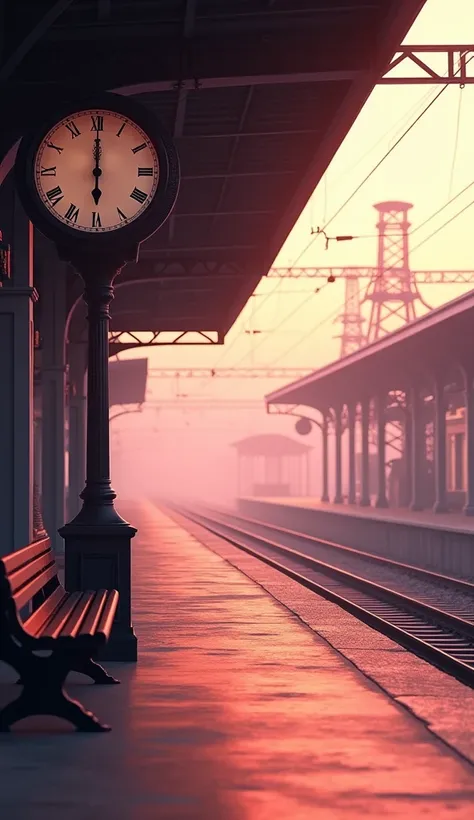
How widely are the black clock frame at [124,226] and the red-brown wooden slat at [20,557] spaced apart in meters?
2.02

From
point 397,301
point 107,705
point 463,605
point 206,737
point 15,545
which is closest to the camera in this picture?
point 206,737

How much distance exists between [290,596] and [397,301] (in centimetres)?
4399

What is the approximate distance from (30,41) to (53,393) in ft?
37.0

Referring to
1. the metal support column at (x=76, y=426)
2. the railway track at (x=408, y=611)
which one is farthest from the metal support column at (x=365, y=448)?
the metal support column at (x=76, y=426)

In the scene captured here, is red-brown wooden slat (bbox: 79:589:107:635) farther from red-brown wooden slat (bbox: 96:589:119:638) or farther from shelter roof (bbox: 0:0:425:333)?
shelter roof (bbox: 0:0:425:333)

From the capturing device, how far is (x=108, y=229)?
815 cm

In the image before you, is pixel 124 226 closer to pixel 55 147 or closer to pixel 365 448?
pixel 55 147

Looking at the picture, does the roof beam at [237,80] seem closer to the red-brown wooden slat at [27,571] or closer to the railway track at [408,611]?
the red-brown wooden slat at [27,571]

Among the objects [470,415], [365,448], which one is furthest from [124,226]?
[365,448]

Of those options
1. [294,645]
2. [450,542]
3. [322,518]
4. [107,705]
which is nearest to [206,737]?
[107,705]

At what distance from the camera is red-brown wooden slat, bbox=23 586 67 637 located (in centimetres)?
557

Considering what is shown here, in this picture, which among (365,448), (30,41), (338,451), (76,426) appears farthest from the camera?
(338,451)

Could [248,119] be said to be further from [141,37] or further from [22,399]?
[22,399]

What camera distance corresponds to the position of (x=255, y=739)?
5531mm
